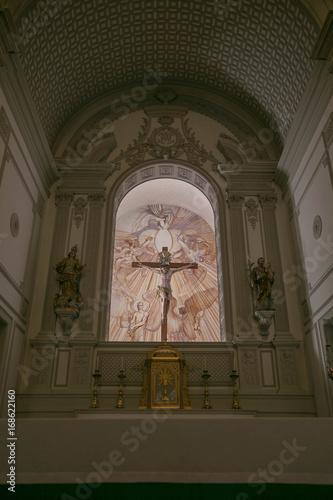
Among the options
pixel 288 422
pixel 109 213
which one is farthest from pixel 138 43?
pixel 288 422

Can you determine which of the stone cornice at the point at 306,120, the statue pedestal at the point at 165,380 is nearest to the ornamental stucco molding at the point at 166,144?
the stone cornice at the point at 306,120

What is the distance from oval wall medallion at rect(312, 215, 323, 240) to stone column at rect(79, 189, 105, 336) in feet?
13.9

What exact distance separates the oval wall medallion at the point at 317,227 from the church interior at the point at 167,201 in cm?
5

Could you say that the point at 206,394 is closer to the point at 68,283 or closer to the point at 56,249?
the point at 68,283

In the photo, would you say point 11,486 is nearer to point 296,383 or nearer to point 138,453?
point 138,453

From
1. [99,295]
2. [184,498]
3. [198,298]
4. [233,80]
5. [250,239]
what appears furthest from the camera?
[198,298]

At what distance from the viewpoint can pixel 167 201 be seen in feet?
39.0

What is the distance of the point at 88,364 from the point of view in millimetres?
7770

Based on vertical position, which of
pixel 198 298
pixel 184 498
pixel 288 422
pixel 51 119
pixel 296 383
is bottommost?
pixel 184 498

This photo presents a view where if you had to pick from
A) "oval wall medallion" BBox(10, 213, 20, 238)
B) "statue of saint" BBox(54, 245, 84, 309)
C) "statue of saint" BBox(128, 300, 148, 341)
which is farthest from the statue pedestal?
"statue of saint" BBox(128, 300, 148, 341)

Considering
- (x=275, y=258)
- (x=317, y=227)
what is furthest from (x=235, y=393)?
(x=317, y=227)

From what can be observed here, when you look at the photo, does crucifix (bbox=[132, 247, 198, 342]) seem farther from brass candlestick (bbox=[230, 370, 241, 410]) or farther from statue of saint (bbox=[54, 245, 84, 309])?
brass candlestick (bbox=[230, 370, 241, 410])

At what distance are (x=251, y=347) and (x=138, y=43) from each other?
701 cm

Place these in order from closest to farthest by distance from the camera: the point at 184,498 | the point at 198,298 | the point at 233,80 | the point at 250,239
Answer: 1. the point at 184,498
2. the point at 250,239
3. the point at 233,80
4. the point at 198,298
